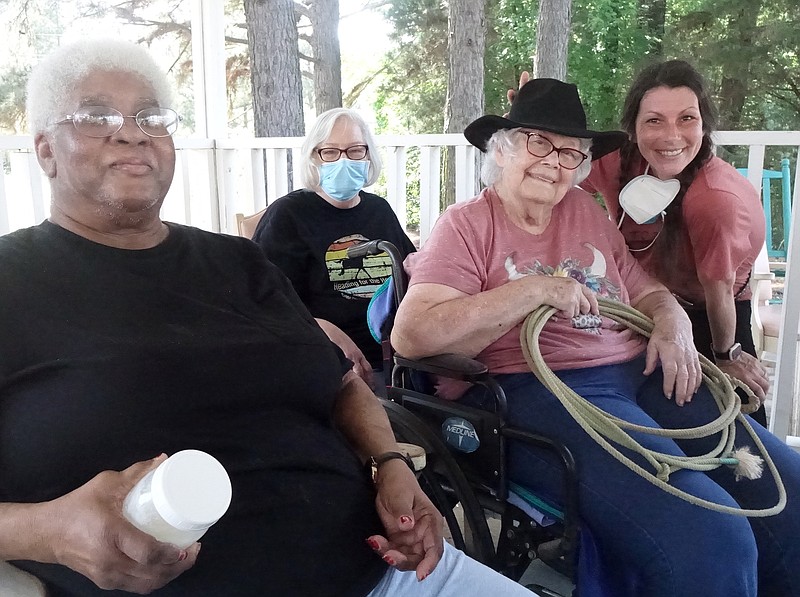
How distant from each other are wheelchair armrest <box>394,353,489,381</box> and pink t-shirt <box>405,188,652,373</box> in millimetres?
123

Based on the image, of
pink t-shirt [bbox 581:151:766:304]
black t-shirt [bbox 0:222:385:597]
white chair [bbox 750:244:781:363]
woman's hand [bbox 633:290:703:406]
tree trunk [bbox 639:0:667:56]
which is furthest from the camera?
tree trunk [bbox 639:0:667:56]

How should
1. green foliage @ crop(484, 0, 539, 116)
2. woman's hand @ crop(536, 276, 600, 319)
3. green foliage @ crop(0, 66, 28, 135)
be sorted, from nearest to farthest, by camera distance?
1. woman's hand @ crop(536, 276, 600, 319)
2. green foliage @ crop(0, 66, 28, 135)
3. green foliage @ crop(484, 0, 539, 116)

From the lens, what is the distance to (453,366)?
154cm

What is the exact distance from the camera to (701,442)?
164 cm

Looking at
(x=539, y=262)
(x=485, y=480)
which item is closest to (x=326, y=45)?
(x=539, y=262)

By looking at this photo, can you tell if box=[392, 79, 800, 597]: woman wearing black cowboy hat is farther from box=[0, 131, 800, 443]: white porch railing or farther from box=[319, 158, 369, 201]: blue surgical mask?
box=[0, 131, 800, 443]: white porch railing

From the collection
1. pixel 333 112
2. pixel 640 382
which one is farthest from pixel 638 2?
pixel 640 382

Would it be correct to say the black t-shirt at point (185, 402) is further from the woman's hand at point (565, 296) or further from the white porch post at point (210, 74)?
the white porch post at point (210, 74)

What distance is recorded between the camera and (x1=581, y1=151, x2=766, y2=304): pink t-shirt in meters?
1.90

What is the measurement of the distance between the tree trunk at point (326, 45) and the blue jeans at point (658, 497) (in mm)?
3335

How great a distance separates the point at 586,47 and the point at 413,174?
1.27 meters

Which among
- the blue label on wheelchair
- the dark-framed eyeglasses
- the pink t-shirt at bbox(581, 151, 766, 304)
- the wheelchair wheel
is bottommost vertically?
the wheelchair wheel

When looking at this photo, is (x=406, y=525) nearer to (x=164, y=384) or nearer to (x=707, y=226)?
(x=164, y=384)

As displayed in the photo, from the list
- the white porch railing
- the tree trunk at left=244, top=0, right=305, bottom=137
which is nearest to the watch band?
the white porch railing
